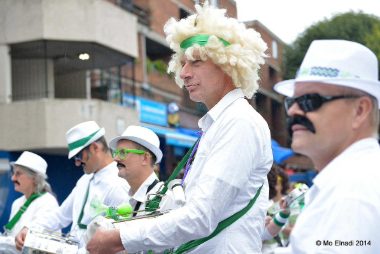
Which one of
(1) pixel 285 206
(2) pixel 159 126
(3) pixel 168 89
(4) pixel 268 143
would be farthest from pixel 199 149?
(3) pixel 168 89

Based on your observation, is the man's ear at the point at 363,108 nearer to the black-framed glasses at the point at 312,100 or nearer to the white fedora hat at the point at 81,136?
the black-framed glasses at the point at 312,100

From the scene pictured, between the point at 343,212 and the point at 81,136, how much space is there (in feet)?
15.0

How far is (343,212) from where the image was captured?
214 centimetres

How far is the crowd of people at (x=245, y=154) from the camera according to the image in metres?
2.21

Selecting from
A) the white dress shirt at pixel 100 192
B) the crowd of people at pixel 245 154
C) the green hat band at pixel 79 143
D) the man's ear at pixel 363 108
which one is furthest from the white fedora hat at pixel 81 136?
the man's ear at pixel 363 108

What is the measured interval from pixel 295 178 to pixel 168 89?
15734 millimetres

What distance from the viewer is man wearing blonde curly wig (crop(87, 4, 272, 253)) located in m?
3.23

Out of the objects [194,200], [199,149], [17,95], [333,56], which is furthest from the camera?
[17,95]

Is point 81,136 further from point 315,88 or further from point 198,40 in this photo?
point 315,88

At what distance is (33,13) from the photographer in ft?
66.0

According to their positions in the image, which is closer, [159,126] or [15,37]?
[15,37]

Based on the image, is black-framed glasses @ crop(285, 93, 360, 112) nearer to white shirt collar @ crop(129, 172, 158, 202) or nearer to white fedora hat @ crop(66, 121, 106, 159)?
white shirt collar @ crop(129, 172, 158, 202)

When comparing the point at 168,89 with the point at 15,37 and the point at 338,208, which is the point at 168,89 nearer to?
the point at 15,37

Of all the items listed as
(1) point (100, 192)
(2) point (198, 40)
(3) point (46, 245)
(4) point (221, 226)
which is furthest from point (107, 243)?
(1) point (100, 192)
